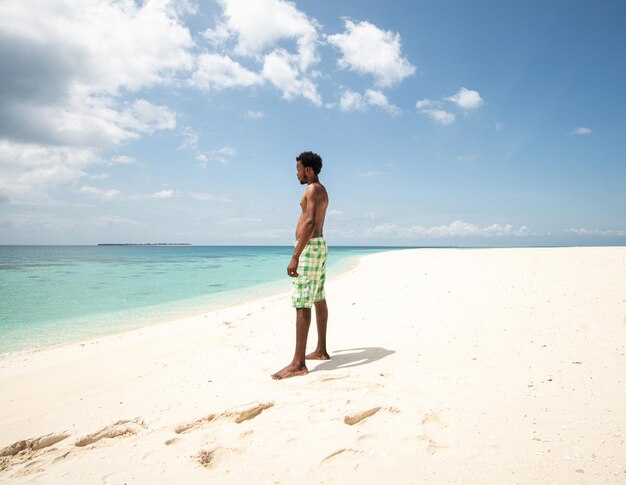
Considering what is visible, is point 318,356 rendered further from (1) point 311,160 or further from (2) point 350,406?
(1) point 311,160

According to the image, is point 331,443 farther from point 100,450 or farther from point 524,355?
point 524,355

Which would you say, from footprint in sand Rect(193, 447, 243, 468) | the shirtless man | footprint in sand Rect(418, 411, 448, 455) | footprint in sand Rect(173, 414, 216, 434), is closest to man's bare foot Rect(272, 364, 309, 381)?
the shirtless man

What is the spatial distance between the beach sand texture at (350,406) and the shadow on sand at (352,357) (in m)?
0.02

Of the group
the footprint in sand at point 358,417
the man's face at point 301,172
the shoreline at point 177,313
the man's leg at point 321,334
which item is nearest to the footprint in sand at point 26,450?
the footprint in sand at point 358,417

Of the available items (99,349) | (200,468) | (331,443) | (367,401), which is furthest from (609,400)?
(99,349)

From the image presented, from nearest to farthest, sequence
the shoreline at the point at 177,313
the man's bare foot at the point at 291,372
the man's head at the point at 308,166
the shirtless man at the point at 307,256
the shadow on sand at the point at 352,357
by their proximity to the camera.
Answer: the man's bare foot at the point at 291,372 < the shirtless man at the point at 307,256 < the shadow on sand at the point at 352,357 < the man's head at the point at 308,166 < the shoreline at the point at 177,313

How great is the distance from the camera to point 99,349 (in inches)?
232

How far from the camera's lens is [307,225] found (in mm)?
3867

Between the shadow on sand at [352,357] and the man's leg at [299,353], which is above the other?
the man's leg at [299,353]

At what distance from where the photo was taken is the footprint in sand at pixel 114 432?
2.72 m

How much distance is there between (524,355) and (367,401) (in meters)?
2.00

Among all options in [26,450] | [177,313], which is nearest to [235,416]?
[26,450]

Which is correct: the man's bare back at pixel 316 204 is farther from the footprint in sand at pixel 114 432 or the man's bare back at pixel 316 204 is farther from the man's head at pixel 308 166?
the footprint in sand at pixel 114 432

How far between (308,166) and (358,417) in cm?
271
